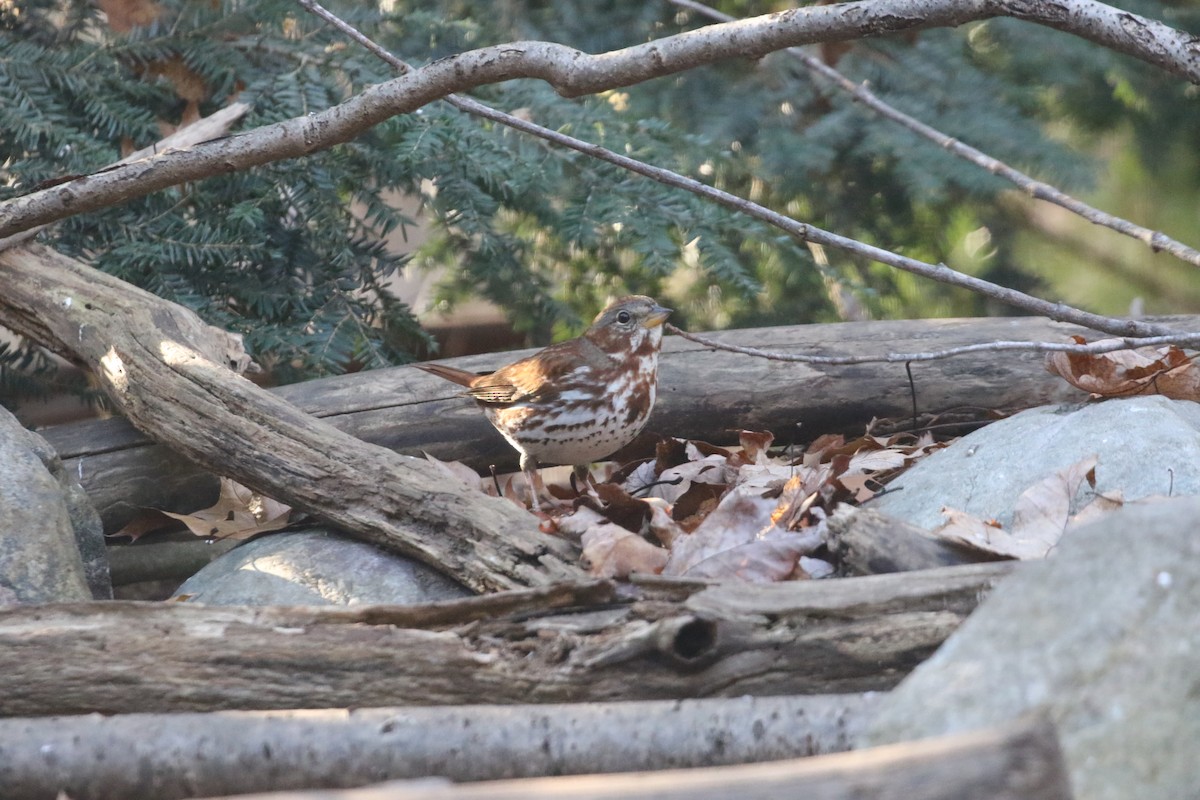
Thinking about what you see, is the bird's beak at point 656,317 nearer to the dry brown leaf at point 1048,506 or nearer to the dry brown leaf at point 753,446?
the dry brown leaf at point 753,446

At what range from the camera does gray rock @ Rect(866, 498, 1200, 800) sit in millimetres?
1535

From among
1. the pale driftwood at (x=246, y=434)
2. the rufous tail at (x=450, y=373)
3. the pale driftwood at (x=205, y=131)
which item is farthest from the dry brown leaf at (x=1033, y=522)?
the pale driftwood at (x=205, y=131)

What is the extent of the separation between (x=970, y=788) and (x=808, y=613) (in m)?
0.90

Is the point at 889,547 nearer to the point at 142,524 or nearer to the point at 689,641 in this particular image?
the point at 689,641

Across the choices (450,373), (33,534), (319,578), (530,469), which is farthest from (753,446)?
(33,534)

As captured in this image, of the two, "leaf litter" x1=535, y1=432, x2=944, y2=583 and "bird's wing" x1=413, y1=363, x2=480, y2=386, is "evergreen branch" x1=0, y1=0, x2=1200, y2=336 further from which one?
"bird's wing" x1=413, y1=363, x2=480, y2=386

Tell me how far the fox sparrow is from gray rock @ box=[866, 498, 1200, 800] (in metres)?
2.39

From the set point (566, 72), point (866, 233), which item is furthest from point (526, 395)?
point (866, 233)

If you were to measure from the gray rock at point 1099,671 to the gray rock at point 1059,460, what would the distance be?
1177 millimetres

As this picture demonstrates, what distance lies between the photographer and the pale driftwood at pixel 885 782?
1.18 meters

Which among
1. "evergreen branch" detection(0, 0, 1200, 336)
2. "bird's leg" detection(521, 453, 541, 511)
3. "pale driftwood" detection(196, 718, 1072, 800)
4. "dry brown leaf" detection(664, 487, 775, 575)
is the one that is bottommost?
"bird's leg" detection(521, 453, 541, 511)

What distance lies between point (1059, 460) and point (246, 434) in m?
2.14

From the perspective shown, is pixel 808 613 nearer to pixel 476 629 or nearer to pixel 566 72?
pixel 476 629

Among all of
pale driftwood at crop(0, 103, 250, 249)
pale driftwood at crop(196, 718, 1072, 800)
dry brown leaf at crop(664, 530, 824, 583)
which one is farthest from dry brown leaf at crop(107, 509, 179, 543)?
pale driftwood at crop(196, 718, 1072, 800)
